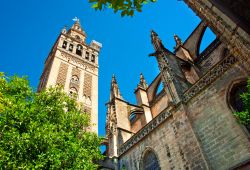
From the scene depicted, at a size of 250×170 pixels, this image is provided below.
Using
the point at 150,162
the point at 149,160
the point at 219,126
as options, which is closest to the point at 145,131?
the point at 149,160

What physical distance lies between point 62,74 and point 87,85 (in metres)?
3.56

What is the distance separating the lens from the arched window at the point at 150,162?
11641mm

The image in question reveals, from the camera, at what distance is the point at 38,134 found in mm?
8000

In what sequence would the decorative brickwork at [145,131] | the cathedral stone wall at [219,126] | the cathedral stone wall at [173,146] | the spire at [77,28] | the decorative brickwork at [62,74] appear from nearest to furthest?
the cathedral stone wall at [219,126]
the cathedral stone wall at [173,146]
the decorative brickwork at [145,131]
the decorative brickwork at [62,74]
the spire at [77,28]

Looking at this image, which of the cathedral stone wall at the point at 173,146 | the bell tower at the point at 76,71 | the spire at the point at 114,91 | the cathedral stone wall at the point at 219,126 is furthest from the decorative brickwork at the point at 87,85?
the cathedral stone wall at the point at 219,126

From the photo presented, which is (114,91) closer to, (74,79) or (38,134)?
(74,79)

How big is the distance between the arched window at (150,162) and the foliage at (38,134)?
3.25 metres

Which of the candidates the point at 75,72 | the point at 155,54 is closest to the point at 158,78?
the point at 155,54

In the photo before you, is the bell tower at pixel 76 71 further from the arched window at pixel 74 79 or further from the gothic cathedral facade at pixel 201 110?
the gothic cathedral facade at pixel 201 110

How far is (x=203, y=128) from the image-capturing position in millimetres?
9656

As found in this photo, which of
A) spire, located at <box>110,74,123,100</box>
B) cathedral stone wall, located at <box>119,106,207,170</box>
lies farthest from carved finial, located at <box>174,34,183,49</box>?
cathedral stone wall, located at <box>119,106,207,170</box>

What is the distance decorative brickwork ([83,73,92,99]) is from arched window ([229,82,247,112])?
2027 centimetres

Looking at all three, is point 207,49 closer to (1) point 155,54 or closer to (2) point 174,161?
(1) point 155,54

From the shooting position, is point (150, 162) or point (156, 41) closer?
point (150, 162)
